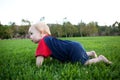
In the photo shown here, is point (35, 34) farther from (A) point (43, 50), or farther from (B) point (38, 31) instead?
(A) point (43, 50)

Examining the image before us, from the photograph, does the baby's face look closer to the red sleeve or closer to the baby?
the baby

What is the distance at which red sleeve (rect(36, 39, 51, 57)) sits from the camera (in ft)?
9.25

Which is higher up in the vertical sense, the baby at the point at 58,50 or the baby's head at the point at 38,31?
the baby's head at the point at 38,31

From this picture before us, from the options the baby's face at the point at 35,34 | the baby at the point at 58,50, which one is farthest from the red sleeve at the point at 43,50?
the baby's face at the point at 35,34

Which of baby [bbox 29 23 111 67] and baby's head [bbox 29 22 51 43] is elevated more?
baby's head [bbox 29 22 51 43]

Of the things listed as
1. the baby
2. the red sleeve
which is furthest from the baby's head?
the red sleeve

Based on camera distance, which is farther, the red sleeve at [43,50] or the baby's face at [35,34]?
the baby's face at [35,34]

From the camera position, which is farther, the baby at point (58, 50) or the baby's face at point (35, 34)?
the baby's face at point (35, 34)

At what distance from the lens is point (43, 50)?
9.32 feet

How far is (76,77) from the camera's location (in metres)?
2.31

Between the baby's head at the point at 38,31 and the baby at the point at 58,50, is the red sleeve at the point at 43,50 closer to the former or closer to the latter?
the baby at the point at 58,50

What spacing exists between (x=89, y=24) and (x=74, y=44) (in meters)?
55.3

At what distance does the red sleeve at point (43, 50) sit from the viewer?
111 inches

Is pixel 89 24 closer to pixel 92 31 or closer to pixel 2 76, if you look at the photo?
pixel 92 31
